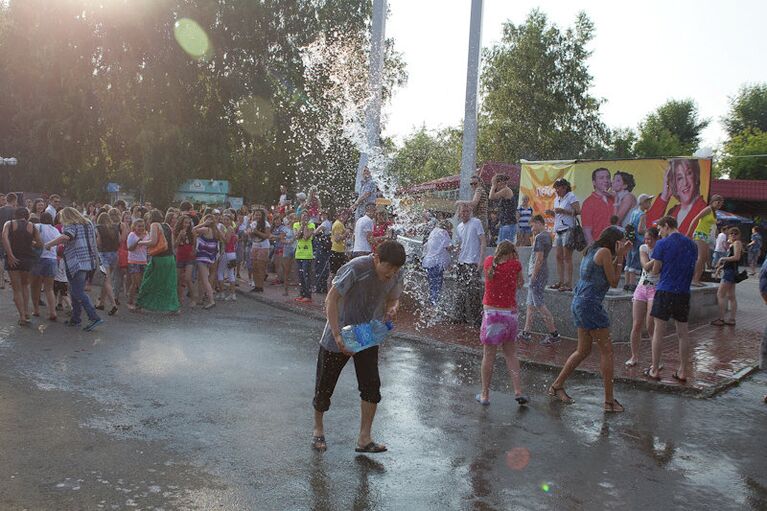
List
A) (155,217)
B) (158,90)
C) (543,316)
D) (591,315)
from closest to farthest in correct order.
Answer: (591,315), (543,316), (155,217), (158,90)

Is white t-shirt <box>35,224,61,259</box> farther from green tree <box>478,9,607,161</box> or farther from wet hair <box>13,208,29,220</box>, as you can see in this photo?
green tree <box>478,9,607,161</box>

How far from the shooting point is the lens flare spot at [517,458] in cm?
530

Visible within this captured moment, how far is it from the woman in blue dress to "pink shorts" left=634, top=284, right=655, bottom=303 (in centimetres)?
189

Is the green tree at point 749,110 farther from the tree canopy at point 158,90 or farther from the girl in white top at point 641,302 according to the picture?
the girl in white top at point 641,302

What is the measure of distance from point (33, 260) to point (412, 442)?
7.56m

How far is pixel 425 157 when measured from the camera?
263 ft

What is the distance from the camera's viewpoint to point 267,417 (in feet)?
20.4

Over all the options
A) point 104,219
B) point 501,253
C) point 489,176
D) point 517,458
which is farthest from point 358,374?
point 489,176

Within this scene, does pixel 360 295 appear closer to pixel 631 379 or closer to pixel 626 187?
pixel 631 379

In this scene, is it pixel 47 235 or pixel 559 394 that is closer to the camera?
pixel 559 394

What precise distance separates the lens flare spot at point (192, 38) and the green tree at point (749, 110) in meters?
52.8

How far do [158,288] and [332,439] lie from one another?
7371mm

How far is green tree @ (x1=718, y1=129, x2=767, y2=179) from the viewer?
54.7 meters

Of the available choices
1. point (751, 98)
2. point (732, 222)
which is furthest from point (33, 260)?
point (751, 98)
